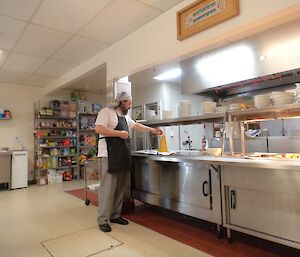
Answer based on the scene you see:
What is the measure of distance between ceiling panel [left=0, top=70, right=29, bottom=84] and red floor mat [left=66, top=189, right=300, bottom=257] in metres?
3.83

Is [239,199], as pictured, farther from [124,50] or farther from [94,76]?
[94,76]

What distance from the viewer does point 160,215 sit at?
10.3 feet

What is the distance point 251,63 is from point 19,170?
17.4ft

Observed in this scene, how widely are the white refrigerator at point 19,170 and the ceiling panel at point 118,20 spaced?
3.58 meters

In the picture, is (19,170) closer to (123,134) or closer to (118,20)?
(123,134)

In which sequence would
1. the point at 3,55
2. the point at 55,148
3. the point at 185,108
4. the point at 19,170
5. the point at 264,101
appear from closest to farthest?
the point at 264,101 < the point at 185,108 < the point at 3,55 < the point at 19,170 < the point at 55,148

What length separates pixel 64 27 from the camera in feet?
10.1

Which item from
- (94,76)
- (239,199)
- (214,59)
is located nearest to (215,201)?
(239,199)

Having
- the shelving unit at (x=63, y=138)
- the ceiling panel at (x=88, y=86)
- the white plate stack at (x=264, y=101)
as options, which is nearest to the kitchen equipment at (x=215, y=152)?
the white plate stack at (x=264, y=101)

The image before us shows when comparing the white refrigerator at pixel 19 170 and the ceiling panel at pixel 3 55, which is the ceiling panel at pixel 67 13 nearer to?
the ceiling panel at pixel 3 55

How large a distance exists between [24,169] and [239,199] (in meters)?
5.04

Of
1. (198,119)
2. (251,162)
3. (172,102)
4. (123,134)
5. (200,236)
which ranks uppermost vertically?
(172,102)

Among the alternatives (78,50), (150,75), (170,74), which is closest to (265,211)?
(78,50)

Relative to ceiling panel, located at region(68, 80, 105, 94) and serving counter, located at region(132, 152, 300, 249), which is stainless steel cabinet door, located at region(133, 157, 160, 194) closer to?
serving counter, located at region(132, 152, 300, 249)
